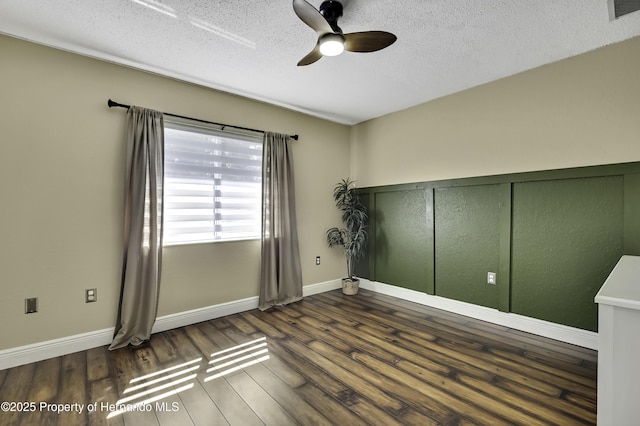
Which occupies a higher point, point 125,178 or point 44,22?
point 44,22

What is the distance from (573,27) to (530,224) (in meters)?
1.66

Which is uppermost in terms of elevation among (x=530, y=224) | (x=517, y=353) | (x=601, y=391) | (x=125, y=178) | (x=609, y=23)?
(x=609, y=23)

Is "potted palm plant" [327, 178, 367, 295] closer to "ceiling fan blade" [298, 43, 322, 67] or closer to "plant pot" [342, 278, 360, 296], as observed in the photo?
"plant pot" [342, 278, 360, 296]

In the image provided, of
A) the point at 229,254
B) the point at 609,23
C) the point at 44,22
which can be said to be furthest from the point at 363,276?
the point at 44,22

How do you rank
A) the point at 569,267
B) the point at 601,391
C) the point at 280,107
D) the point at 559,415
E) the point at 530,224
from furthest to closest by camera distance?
1. the point at 280,107
2. the point at 530,224
3. the point at 569,267
4. the point at 559,415
5. the point at 601,391

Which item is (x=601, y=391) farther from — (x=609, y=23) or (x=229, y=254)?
(x=229, y=254)

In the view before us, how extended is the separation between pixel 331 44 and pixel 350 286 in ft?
10.2

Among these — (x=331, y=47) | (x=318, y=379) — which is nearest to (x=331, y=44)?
(x=331, y=47)

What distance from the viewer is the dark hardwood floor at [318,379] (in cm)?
169

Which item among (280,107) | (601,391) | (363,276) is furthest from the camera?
(363,276)

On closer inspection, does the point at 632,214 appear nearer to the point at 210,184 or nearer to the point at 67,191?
the point at 210,184

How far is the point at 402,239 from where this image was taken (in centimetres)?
392

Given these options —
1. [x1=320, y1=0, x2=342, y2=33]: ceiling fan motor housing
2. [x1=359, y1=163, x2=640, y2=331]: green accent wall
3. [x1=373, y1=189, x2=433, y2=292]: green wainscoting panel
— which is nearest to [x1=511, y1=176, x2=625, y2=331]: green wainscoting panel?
[x1=359, y1=163, x2=640, y2=331]: green accent wall

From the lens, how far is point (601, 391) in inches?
47.7
